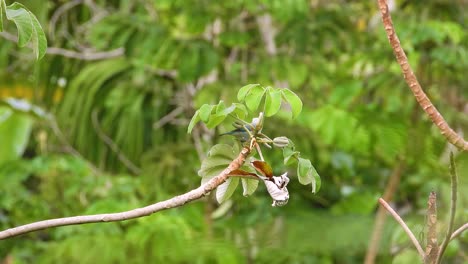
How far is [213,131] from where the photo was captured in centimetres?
300

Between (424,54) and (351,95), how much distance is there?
0.26 m

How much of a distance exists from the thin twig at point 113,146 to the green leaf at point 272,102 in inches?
108

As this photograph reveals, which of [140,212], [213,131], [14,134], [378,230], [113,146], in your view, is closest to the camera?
[140,212]

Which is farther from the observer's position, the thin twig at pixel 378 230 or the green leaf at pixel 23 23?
the thin twig at pixel 378 230

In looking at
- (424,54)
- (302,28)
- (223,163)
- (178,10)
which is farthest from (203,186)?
(178,10)

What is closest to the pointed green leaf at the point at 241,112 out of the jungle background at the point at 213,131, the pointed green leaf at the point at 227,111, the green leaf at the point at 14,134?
the pointed green leaf at the point at 227,111

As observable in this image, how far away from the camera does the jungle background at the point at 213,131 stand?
2.52 m

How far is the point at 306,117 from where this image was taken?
2.70m

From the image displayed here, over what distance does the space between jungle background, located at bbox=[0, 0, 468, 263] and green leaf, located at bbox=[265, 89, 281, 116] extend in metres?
1.29

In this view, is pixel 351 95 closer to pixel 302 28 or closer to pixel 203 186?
pixel 302 28

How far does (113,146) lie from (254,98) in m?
2.84

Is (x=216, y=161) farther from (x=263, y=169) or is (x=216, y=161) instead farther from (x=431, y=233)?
(x=431, y=233)

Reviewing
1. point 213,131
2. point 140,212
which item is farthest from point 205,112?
point 213,131

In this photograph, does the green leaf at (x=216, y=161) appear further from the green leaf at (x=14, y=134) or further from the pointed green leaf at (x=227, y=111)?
the green leaf at (x=14, y=134)
